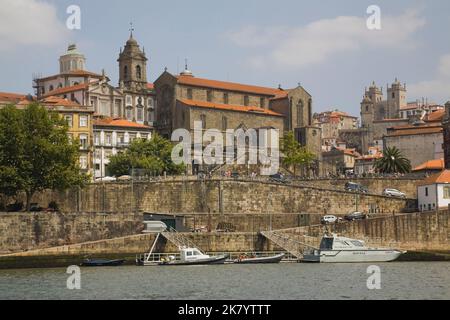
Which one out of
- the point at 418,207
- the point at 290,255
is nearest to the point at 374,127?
the point at 418,207

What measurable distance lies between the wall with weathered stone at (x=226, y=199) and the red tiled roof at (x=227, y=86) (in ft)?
104

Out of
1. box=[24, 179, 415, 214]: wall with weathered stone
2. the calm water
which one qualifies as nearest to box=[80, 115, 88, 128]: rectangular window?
box=[24, 179, 415, 214]: wall with weathered stone

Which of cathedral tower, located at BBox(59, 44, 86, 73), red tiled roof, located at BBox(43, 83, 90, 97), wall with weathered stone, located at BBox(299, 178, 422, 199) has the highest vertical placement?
cathedral tower, located at BBox(59, 44, 86, 73)

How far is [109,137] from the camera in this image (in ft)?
→ 345

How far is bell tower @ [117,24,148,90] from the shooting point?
121 metres

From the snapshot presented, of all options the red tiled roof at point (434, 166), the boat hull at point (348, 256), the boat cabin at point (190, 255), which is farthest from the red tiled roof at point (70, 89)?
the boat hull at point (348, 256)

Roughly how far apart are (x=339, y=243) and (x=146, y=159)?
1240 inches

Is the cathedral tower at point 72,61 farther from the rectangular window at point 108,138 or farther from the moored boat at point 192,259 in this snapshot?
the moored boat at point 192,259

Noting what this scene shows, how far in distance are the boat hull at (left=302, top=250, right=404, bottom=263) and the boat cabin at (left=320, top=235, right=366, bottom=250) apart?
32 centimetres

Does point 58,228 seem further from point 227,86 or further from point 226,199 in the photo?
point 227,86

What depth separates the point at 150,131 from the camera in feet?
367

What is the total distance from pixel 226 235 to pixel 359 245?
9964mm

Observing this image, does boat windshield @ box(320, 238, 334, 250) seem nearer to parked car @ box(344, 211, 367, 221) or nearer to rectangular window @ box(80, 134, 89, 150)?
parked car @ box(344, 211, 367, 221)
